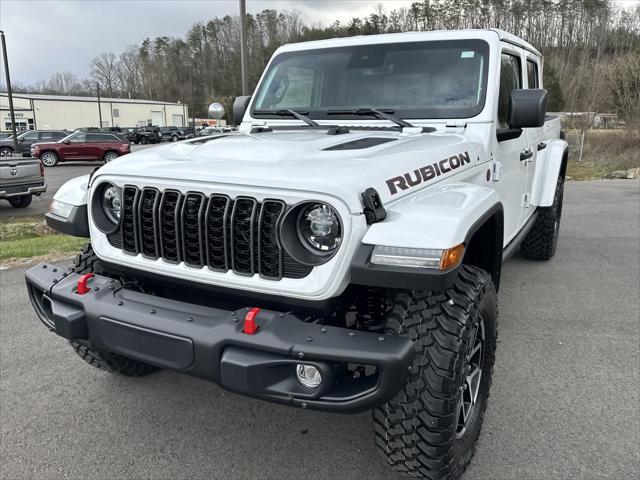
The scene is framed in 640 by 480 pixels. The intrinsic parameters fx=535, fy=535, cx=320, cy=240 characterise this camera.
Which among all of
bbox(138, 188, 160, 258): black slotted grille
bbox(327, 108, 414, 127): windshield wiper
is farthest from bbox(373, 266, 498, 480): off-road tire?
bbox(327, 108, 414, 127): windshield wiper

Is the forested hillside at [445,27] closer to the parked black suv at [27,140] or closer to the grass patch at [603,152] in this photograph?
the grass patch at [603,152]

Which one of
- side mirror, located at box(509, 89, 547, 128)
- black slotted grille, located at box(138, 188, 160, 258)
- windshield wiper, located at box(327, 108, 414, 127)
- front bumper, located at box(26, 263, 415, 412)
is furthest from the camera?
windshield wiper, located at box(327, 108, 414, 127)

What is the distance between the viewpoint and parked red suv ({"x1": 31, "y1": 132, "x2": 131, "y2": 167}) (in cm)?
2450

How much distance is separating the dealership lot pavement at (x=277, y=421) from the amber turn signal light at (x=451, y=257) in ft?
3.64

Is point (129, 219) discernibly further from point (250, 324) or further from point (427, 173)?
point (427, 173)

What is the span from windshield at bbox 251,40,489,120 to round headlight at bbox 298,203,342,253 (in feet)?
5.06

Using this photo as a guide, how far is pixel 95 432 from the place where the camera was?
275cm

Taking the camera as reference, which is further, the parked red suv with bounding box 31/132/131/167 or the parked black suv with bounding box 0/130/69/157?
the parked black suv with bounding box 0/130/69/157

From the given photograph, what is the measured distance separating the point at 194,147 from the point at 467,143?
4.94 feet

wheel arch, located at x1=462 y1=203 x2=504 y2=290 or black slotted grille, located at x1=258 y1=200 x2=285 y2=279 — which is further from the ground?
black slotted grille, located at x1=258 y1=200 x2=285 y2=279

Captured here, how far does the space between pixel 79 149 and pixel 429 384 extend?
1022 inches

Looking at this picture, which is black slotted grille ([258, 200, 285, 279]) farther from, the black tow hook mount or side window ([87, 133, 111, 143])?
side window ([87, 133, 111, 143])

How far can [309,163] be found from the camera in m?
2.21

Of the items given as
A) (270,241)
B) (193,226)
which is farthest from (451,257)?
(193,226)
